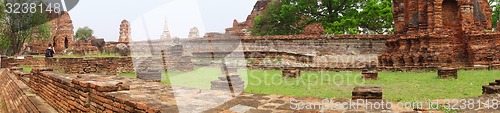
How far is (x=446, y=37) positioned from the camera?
A: 12.6m

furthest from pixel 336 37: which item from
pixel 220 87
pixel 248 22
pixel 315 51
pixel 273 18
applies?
pixel 248 22

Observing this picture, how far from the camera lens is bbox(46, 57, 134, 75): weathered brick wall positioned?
1401cm

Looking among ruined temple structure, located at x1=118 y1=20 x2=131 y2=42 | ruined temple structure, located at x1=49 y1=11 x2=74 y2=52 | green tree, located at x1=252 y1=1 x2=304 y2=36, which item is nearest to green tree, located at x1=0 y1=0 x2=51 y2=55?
ruined temple structure, located at x1=49 y1=11 x2=74 y2=52

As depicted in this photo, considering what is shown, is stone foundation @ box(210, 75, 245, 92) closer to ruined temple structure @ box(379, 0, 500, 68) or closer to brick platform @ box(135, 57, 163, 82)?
brick platform @ box(135, 57, 163, 82)

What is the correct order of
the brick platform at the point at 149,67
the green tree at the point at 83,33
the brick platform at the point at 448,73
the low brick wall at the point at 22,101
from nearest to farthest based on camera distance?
1. the low brick wall at the point at 22,101
2. the brick platform at the point at 448,73
3. the brick platform at the point at 149,67
4. the green tree at the point at 83,33

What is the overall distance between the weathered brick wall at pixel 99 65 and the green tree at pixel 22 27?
12.9 metres

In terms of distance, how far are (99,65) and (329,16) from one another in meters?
16.0

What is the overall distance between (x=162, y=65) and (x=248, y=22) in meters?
21.7

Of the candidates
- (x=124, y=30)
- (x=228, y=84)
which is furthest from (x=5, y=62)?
(x=228, y=84)

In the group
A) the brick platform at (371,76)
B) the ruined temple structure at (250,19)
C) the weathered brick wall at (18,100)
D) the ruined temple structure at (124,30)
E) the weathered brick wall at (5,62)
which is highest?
the ruined temple structure at (250,19)

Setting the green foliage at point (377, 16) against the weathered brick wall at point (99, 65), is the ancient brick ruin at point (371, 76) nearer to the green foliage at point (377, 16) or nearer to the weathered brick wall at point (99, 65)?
the weathered brick wall at point (99, 65)

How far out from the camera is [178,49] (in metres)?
15.0

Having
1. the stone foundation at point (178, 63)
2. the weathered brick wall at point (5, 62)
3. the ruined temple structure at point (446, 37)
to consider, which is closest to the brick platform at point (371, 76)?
the ruined temple structure at point (446, 37)

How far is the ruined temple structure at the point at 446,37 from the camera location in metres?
12.4
